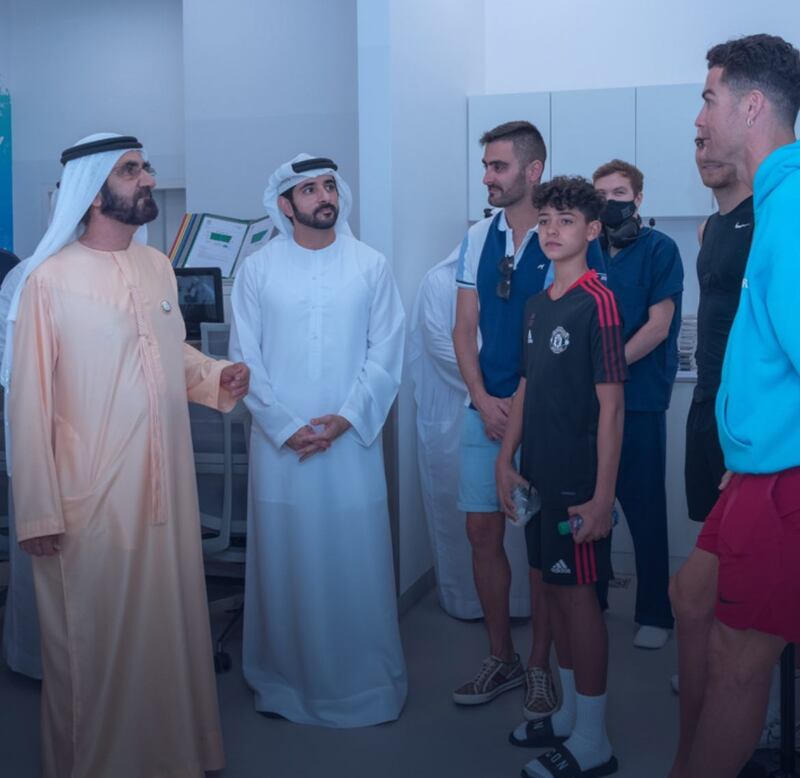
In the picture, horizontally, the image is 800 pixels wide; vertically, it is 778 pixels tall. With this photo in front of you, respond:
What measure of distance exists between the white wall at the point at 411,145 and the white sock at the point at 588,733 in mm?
1483

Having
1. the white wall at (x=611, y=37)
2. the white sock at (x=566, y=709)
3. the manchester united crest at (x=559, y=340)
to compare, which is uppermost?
the white wall at (x=611, y=37)

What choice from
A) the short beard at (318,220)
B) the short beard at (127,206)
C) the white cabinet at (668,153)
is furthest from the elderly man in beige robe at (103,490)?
the white cabinet at (668,153)

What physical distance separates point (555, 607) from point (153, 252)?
4.87 feet

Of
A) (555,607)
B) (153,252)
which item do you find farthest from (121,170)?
(555,607)

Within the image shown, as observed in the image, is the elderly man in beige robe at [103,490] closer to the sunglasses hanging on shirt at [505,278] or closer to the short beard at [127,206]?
the short beard at [127,206]

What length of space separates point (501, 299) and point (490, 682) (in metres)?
1.22

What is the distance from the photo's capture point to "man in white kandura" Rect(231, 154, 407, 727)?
10.2 feet

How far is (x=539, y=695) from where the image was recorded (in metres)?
2.97

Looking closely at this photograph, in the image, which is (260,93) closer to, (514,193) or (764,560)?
(514,193)

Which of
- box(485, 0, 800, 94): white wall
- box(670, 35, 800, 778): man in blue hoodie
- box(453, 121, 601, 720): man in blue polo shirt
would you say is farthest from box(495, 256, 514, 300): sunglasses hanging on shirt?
box(485, 0, 800, 94): white wall

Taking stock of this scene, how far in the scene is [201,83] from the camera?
17.9ft

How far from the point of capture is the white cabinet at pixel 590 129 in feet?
16.2

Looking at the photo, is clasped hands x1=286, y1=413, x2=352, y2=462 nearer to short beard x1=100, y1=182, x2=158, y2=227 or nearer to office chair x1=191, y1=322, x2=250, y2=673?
office chair x1=191, y1=322, x2=250, y2=673

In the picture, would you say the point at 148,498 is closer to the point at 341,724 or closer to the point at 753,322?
the point at 341,724
